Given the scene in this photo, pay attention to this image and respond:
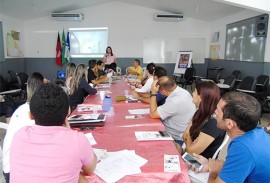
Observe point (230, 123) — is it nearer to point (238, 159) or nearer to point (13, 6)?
point (238, 159)

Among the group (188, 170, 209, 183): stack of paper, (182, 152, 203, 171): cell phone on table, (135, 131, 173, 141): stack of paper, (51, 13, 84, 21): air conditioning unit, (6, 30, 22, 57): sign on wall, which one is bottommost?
(188, 170, 209, 183): stack of paper

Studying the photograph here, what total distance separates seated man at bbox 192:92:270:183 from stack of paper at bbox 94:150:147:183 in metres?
0.47

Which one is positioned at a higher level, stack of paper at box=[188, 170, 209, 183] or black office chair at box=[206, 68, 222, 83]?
black office chair at box=[206, 68, 222, 83]

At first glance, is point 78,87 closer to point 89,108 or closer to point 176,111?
point 89,108

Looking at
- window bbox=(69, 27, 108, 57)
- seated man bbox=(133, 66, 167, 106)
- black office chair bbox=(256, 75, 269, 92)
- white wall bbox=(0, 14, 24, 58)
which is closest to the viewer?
seated man bbox=(133, 66, 167, 106)

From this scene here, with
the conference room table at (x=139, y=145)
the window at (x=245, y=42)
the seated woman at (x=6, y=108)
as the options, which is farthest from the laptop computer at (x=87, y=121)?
the window at (x=245, y=42)

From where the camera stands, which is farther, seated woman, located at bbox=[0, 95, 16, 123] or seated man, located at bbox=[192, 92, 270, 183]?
seated woman, located at bbox=[0, 95, 16, 123]

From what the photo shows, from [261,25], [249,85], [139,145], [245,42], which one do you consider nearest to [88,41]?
[245,42]

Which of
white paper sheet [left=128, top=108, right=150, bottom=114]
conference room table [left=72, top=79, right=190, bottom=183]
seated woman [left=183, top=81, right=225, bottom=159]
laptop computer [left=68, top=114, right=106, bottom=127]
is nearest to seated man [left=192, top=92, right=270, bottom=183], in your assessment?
conference room table [left=72, top=79, right=190, bottom=183]

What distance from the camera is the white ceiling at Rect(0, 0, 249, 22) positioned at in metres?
6.88

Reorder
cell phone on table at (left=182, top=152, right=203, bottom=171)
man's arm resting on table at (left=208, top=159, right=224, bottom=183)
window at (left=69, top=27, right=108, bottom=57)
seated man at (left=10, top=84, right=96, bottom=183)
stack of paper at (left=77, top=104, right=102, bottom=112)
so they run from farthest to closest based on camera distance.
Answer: window at (left=69, top=27, right=108, bottom=57), stack of paper at (left=77, top=104, right=102, bottom=112), cell phone on table at (left=182, top=152, right=203, bottom=171), man's arm resting on table at (left=208, top=159, right=224, bottom=183), seated man at (left=10, top=84, right=96, bottom=183)

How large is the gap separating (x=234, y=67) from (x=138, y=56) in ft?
12.1

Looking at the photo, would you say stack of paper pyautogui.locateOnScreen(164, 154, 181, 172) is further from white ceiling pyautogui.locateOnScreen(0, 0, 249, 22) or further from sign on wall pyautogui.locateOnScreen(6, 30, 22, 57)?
sign on wall pyautogui.locateOnScreen(6, 30, 22, 57)

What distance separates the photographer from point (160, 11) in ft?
29.7
